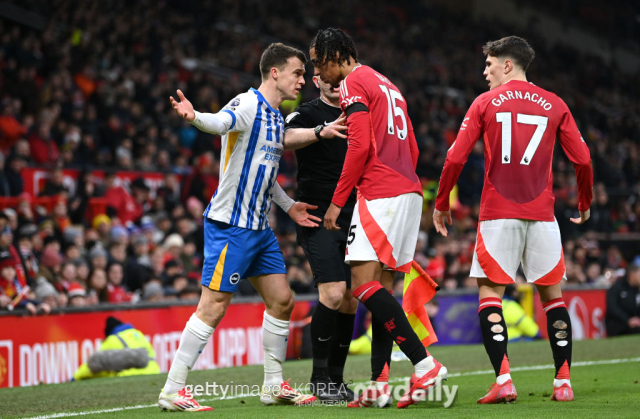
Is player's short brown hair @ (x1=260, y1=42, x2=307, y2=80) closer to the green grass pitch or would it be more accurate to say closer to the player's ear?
the player's ear

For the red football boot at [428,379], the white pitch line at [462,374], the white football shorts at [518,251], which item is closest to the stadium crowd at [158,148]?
the white pitch line at [462,374]

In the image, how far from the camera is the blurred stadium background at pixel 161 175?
1016 centimetres

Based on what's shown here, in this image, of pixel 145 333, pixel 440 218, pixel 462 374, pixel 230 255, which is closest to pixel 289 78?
pixel 230 255

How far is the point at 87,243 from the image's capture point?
462 inches

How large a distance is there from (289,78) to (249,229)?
109 cm

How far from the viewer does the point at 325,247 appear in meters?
5.57

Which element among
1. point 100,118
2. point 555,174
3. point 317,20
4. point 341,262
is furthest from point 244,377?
point 317,20

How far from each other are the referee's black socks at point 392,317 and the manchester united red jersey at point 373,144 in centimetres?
58

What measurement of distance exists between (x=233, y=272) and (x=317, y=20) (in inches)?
901

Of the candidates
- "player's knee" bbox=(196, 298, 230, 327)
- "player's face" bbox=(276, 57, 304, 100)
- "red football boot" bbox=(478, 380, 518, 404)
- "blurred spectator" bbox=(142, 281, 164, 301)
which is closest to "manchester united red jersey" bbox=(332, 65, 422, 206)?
"player's face" bbox=(276, 57, 304, 100)

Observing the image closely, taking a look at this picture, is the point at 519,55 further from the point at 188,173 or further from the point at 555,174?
the point at 555,174

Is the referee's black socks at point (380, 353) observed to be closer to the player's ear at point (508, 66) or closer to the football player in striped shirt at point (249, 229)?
the football player in striped shirt at point (249, 229)

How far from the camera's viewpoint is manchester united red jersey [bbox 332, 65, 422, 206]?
4996 millimetres

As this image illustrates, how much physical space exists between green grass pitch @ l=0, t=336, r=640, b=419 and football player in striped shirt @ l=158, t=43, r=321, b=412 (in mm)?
309
